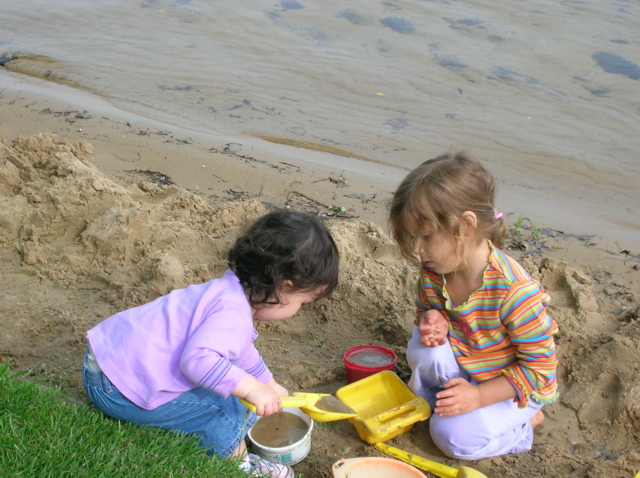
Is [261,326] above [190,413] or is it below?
below

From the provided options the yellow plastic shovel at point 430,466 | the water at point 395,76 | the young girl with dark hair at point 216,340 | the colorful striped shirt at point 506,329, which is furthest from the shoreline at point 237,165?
the young girl with dark hair at point 216,340

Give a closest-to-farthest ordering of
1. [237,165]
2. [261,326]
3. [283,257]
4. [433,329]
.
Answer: [283,257] → [433,329] → [261,326] → [237,165]

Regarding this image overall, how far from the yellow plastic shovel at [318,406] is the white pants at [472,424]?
15.5 inches

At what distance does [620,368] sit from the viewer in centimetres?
279

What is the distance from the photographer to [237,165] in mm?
4828

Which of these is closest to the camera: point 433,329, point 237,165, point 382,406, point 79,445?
point 79,445

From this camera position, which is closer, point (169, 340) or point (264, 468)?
point (169, 340)

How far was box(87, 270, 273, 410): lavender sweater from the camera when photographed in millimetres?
2068

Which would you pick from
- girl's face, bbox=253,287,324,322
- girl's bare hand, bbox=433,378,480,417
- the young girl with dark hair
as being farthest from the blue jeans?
girl's bare hand, bbox=433,378,480,417

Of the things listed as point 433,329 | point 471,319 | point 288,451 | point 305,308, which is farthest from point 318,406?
point 305,308

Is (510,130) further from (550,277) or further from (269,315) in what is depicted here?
(269,315)

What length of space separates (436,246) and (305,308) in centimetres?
116

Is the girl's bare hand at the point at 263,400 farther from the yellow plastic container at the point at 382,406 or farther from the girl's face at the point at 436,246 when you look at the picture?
the girl's face at the point at 436,246

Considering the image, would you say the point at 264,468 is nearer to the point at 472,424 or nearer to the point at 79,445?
the point at 79,445
